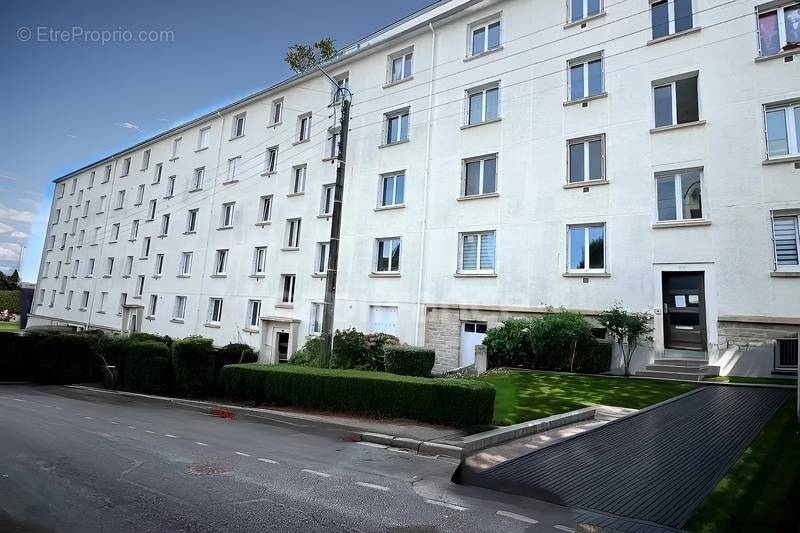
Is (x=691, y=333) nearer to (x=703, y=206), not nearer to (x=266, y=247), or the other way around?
(x=703, y=206)

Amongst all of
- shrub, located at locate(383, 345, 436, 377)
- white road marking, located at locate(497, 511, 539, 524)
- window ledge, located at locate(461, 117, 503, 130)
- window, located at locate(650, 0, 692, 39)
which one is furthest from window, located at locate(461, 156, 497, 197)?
white road marking, located at locate(497, 511, 539, 524)

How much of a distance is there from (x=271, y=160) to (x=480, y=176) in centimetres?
1401

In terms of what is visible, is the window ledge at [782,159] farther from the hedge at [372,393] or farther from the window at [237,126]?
the window at [237,126]

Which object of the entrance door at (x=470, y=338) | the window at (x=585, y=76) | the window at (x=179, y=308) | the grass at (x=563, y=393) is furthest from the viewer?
the window at (x=179, y=308)

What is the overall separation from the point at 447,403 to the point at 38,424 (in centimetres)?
855

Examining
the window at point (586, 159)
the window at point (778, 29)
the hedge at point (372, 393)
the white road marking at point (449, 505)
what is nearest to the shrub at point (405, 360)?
the hedge at point (372, 393)

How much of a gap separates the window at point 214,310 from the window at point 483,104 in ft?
59.2

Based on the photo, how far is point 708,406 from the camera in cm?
925

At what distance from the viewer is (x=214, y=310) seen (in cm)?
2795

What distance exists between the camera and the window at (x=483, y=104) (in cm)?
1892

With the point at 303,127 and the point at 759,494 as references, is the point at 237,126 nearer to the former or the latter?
the point at 303,127

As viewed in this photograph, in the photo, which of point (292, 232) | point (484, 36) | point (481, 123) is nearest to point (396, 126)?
point (481, 123)

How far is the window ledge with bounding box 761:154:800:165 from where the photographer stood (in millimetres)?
12719

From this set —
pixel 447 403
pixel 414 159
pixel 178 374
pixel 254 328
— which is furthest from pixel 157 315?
pixel 447 403
